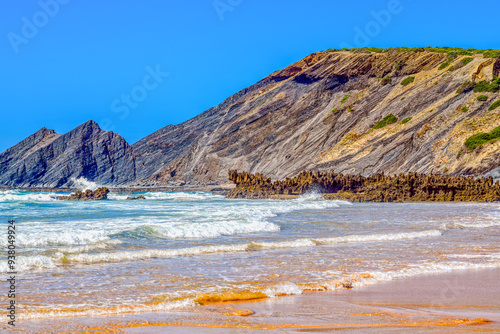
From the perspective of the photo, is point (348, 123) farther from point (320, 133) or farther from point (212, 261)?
point (212, 261)

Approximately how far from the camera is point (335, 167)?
5881cm

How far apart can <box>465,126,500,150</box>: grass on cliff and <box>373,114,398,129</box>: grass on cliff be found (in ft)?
48.0

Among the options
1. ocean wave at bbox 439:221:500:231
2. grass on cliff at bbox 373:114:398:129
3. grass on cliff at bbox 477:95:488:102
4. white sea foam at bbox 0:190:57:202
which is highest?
grass on cliff at bbox 477:95:488:102

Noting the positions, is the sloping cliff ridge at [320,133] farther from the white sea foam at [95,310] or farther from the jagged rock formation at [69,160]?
the white sea foam at [95,310]

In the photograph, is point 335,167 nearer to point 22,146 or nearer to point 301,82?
point 301,82

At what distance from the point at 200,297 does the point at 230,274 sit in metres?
1.90

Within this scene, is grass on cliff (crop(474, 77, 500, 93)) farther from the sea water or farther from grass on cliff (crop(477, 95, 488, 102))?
the sea water

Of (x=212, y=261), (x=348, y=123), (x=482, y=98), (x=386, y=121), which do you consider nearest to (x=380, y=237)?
(x=212, y=261)

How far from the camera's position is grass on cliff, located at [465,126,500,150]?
45.1 metres

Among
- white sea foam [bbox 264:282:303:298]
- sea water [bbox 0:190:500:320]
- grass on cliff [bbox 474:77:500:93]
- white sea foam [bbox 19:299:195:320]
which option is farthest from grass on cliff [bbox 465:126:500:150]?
white sea foam [bbox 19:299:195:320]

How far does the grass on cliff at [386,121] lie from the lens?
6137 centimetres

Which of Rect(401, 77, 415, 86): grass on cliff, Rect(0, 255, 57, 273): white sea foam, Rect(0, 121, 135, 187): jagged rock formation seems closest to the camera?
Rect(0, 255, 57, 273): white sea foam

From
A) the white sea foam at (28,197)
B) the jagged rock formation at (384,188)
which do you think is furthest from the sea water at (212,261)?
the white sea foam at (28,197)

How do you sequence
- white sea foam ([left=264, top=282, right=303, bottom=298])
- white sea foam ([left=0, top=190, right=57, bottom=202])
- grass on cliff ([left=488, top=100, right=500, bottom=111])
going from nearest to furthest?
1. white sea foam ([left=264, top=282, right=303, bottom=298])
2. white sea foam ([left=0, top=190, right=57, bottom=202])
3. grass on cliff ([left=488, top=100, right=500, bottom=111])
